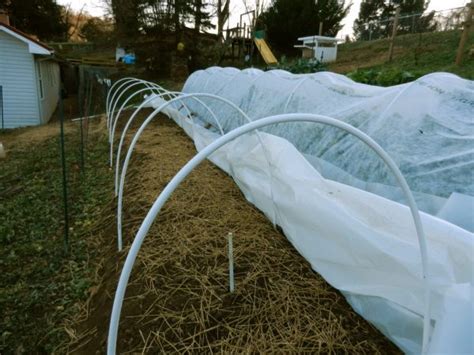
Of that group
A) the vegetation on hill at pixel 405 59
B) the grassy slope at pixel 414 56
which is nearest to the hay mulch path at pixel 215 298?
the vegetation on hill at pixel 405 59

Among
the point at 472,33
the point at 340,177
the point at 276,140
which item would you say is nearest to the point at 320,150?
the point at 340,177

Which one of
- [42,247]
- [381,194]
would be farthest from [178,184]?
[42,247]

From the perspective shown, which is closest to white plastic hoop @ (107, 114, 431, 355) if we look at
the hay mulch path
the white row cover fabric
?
the hay mulch path

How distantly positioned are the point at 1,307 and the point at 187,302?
54.8 inches

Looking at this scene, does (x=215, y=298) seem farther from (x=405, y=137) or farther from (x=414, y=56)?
(x=414, y=56)

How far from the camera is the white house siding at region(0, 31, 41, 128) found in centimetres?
1105

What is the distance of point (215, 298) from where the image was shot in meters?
2.23

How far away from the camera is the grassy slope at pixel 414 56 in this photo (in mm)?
9025

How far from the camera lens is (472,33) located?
464 inches

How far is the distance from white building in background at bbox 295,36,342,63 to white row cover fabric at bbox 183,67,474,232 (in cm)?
1139

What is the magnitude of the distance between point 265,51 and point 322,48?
375cm

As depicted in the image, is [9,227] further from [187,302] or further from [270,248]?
[270,248]

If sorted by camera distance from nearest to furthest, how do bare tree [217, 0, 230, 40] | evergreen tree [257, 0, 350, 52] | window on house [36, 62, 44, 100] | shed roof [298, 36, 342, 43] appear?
window on house [36, 62, 44, 100] < shed roof [298, 36, 342, 43] < bare tree [217, 0, 230, 40] < evergreen tree [257, 0, 350, 52]

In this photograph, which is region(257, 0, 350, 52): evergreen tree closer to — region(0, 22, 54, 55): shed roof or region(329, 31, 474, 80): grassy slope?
region(329, 31, 474, 80): grassy slope
